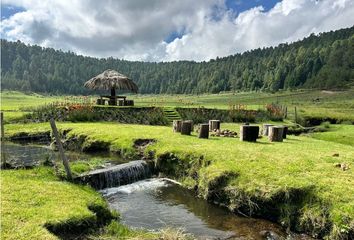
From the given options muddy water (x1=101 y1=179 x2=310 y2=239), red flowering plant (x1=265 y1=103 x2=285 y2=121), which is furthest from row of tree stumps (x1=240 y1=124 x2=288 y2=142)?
red flowering plant (x1=265 y1=103 x2=285 y2=121)

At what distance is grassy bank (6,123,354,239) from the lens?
13742mm

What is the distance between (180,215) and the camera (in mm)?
15938

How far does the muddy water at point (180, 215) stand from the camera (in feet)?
46.3

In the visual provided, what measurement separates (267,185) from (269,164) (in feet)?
7.78

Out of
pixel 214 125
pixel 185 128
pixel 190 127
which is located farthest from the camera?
pixel 214 125

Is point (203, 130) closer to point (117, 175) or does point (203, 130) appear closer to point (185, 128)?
point (185, 128)

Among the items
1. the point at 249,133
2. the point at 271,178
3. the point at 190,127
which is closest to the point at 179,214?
the point at 271,178

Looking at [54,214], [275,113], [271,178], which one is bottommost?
[54,214]

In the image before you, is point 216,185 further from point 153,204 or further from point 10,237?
point 10,237

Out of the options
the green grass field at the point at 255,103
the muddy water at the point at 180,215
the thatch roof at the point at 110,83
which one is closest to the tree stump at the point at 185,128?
the muddy water at the point at 180,215

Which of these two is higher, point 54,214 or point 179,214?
point 54,214

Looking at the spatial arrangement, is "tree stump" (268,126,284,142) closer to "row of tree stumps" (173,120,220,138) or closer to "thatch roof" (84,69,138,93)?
"row of tree stumps" (173,120,220,138)

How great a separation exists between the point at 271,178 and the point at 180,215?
4306mm

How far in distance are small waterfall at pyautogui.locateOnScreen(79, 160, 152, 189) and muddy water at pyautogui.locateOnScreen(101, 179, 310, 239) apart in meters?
0.54
